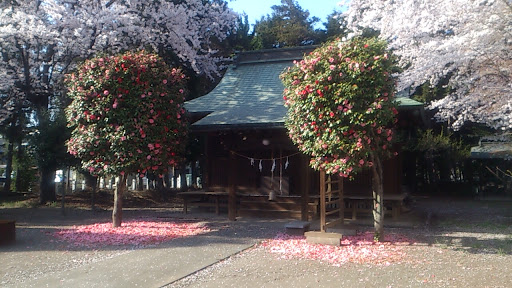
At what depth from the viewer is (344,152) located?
790cm

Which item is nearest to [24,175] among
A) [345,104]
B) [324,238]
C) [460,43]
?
[324,238]

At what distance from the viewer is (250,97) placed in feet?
49.9

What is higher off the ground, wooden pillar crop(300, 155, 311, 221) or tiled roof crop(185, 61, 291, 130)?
tiled roof crop(185, 61, 291, 130)

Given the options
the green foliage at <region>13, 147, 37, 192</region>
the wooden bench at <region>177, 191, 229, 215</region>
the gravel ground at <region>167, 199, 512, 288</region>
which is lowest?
the gravel ground at <region>167, 199, 512, 288</region>

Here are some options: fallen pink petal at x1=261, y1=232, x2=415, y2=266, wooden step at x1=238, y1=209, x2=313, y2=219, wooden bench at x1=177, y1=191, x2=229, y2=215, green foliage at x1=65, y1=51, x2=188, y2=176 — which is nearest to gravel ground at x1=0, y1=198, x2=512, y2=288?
fallen pink petal at x1=261, y1=232, x2=415, y2=266

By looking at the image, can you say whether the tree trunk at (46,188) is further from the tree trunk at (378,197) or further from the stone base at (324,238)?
the tree trunk at (378,197)

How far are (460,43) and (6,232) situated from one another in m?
10.6

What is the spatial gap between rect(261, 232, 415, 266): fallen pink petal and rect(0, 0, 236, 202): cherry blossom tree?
9651mm

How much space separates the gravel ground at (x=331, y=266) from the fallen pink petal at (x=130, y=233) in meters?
0.46

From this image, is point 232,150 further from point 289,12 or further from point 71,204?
point 289,12

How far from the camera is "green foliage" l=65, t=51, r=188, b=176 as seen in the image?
10000 millimetres

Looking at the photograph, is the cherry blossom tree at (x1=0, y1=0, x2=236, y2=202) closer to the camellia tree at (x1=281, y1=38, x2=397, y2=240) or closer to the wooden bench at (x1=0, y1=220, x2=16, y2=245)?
the wooden bench at (x1=0, y1=220, x2=16, y2=245)

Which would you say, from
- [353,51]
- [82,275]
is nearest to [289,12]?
[353,51]

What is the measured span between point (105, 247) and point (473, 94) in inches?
373
